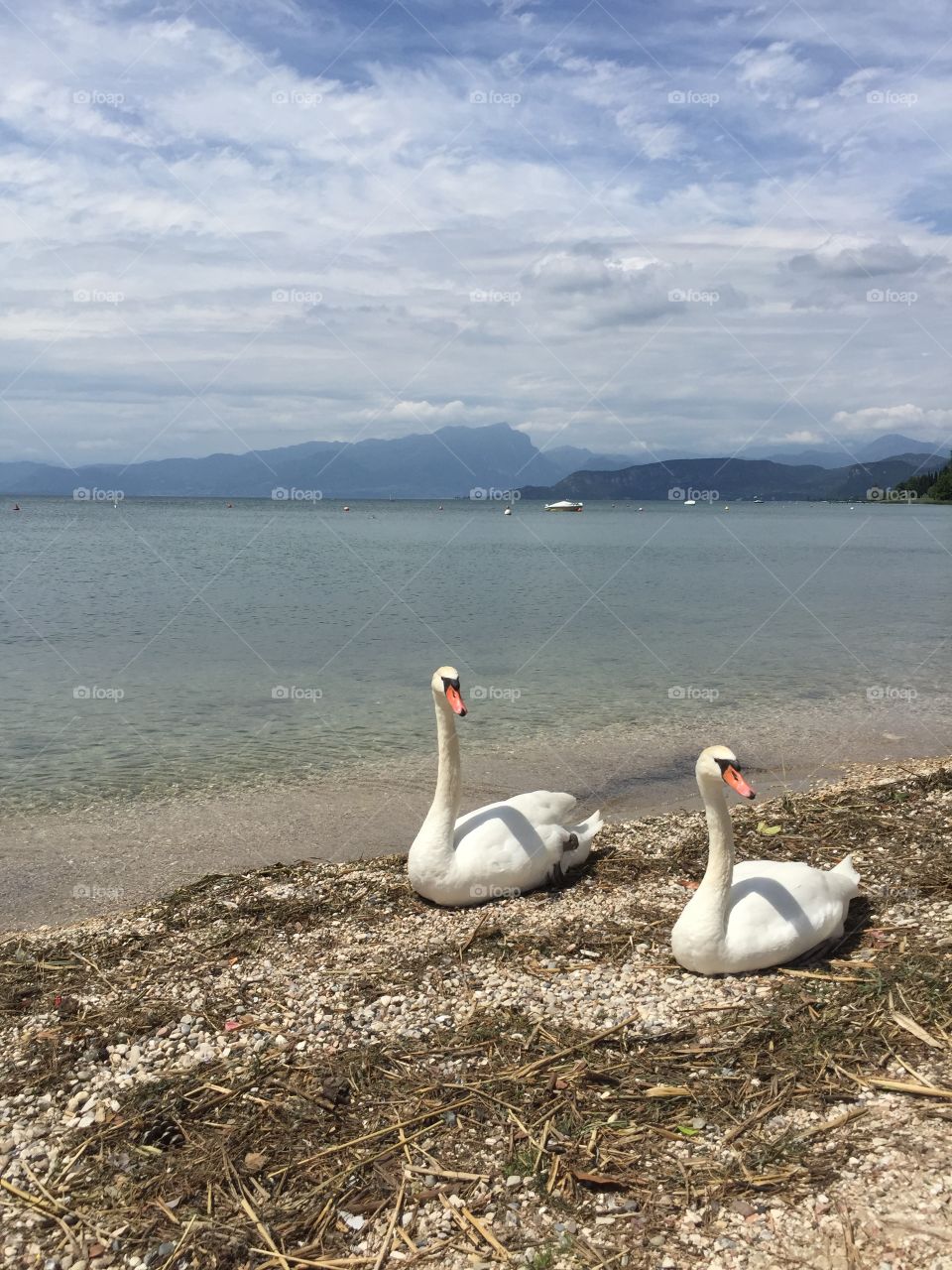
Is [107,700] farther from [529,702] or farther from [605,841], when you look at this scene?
[605,841]

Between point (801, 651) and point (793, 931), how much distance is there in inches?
816

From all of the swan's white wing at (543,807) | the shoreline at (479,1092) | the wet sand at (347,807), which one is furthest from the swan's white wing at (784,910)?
the wet sand at (347,807)

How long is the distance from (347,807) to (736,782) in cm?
819

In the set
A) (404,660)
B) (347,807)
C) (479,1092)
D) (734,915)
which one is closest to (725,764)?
(734,915)

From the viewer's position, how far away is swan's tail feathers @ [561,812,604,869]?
9680mm

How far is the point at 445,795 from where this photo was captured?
9.16 m

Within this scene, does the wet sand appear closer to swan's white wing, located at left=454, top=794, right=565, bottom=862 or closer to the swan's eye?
swan's white wing, located at left=454, top=794, right=565, bottom=862

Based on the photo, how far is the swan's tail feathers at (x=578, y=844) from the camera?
968 centimetres

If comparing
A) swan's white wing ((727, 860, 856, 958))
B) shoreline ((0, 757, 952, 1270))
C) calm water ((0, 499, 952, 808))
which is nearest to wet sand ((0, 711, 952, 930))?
calm water ((0, 499, 952, 808))

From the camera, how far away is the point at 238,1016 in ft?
23.0

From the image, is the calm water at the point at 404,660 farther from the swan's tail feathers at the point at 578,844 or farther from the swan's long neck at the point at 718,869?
the swan's long neck at the point at 718,869

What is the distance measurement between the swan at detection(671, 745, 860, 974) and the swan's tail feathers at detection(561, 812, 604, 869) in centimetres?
253

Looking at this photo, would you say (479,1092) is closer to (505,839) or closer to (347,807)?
(505,839)

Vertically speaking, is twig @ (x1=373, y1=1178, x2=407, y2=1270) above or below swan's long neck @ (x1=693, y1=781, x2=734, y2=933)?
below
